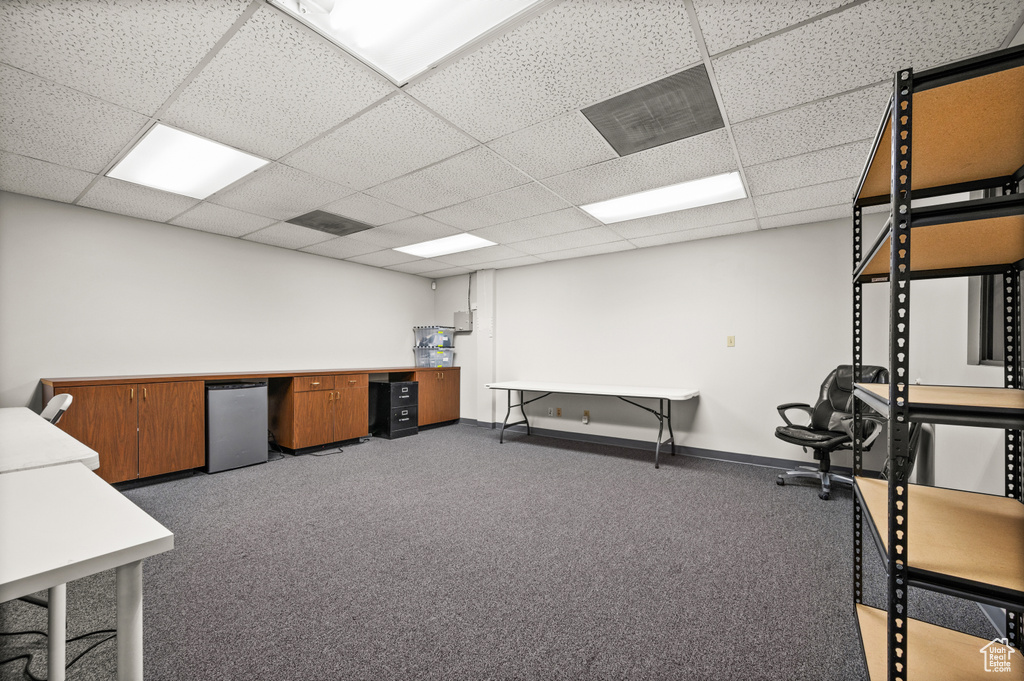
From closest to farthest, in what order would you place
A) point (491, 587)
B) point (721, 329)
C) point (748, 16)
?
point (748, 16), point (491, 587), point (721, 329)

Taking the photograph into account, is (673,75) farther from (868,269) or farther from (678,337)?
(678,337)

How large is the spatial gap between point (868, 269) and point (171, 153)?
3.64 meters

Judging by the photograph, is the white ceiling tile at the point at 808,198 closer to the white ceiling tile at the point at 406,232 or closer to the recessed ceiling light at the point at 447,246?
the recessed ceiling light at the point at 447,246

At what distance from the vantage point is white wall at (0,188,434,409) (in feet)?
10.5

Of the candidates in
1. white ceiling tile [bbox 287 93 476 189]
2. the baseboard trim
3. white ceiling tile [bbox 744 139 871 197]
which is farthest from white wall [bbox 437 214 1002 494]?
white ceiling tile [bbox 287 93 476 189]

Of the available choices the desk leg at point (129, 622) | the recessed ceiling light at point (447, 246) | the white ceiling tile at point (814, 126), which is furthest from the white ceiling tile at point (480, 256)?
the desk leg at point (129, 622)

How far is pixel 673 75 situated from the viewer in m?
1.82

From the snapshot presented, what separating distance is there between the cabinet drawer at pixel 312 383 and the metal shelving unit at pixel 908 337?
450 centimetres

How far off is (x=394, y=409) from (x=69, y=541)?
445 centimetres

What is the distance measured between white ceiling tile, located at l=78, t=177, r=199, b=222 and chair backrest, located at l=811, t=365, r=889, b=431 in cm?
540

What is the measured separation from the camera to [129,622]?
806 mm

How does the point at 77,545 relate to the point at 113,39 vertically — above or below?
below

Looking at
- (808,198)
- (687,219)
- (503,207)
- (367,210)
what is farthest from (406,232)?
(808,198)

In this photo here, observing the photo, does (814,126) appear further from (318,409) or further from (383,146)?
(318,409)
